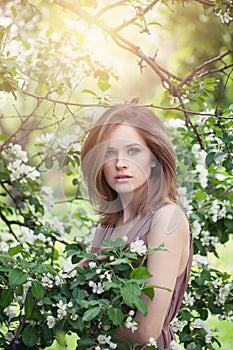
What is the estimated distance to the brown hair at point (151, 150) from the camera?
77.8 inches

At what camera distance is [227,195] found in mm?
3012

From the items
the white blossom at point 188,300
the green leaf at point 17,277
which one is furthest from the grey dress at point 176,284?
the white blossom at point 188,300

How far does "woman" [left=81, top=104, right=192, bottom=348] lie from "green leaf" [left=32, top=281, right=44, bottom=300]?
9.3 inches

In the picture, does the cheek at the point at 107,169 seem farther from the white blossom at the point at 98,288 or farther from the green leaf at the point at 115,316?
the green leaf at the point at 115,316

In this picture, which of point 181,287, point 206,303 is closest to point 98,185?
point 181,287

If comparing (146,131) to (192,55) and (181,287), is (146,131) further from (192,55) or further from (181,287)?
(192,55)

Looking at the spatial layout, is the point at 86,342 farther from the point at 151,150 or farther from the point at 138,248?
the point at 151,150

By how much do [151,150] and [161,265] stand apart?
1.19 ft

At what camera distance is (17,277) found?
1.73 m

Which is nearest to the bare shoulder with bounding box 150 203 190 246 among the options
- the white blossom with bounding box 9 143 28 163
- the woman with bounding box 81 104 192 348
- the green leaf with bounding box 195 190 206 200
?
the woman with bounding box 81 104 192 348

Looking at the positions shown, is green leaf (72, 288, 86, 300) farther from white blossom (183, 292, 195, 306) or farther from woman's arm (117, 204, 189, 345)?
white blossom (183, 292, 195, 306)

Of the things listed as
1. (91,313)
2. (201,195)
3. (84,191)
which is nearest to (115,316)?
(91,313)

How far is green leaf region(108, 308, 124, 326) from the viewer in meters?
1.59

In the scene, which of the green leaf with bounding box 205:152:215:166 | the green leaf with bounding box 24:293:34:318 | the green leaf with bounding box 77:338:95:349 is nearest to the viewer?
the green leaf with bounding box 77:338:95:349
